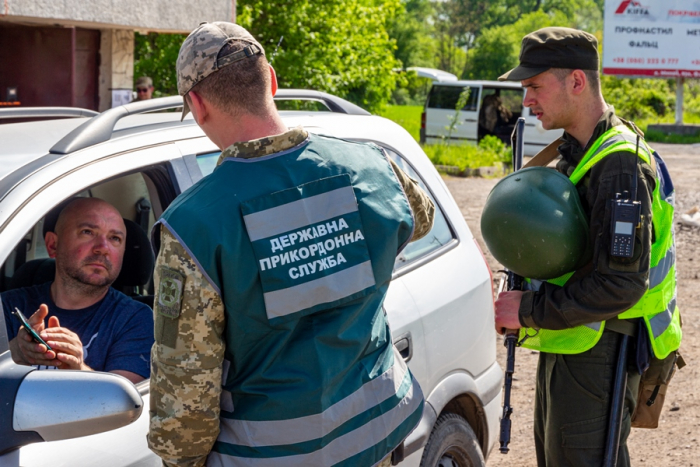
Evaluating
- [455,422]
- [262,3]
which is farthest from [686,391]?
[262,3]

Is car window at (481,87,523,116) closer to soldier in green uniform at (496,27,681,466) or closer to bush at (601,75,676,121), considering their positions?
bush at (601,75,676,121)

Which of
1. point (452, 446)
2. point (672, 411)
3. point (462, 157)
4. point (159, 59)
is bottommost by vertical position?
point (672, 411)

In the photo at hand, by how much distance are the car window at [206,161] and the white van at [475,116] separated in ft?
51.2

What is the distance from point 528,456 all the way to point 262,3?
11.6 m

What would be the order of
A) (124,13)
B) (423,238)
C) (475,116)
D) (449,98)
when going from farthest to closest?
1. (449,98)
2. (475,116)
3. (124,13)
4. (423,238)

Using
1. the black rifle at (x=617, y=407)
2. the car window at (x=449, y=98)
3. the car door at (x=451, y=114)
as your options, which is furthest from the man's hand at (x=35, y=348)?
the car window at (x=449, y=98)

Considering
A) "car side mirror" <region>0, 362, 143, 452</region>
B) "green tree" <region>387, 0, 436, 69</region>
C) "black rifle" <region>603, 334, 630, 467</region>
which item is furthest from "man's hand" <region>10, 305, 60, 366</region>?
"green tree" <region>387, 0, 436, 69</region>

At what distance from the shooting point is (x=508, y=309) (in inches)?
116

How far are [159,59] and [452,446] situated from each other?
1226cm

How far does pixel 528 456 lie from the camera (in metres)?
4.54

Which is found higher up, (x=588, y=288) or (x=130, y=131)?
(x=130, y=131)

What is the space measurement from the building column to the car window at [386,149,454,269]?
592cm

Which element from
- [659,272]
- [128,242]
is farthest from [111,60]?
[659,272]

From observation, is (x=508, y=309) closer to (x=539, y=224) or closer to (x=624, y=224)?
(x=539, y=224)
